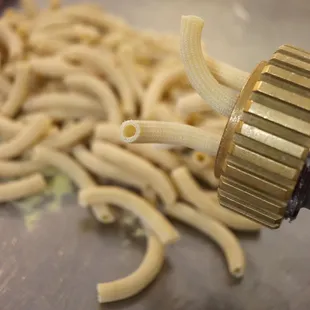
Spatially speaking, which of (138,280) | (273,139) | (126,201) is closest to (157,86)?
(126,201)

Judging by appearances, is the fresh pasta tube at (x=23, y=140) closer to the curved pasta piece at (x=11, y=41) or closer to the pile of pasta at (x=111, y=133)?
the pile of pasta at (x=111, y=133)

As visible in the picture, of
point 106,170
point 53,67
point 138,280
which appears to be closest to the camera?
point 138,280

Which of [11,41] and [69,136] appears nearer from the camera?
[69,136]

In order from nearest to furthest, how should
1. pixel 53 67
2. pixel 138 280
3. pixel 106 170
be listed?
pixel 138 280, pixel 106 170, pixel 53 67

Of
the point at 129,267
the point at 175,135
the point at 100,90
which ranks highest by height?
the point at 175,135

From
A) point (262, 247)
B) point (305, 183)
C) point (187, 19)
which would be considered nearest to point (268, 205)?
point (305, 183)

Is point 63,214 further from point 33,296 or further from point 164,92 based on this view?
point 164,92

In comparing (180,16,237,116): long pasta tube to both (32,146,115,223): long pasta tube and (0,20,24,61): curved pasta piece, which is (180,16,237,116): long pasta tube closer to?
(32,146,115,223): long pasta tube

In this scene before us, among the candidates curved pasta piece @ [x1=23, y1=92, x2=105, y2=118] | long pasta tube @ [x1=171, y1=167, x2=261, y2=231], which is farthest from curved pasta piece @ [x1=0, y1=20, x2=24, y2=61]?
long pasta tube @ [x1=171, y1=167, x2=261, y2=231]

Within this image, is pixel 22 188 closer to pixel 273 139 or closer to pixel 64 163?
pixel 64 163

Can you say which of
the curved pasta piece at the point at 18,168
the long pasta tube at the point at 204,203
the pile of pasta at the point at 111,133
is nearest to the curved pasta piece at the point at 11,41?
the pile of pasta at the point at 111,133
